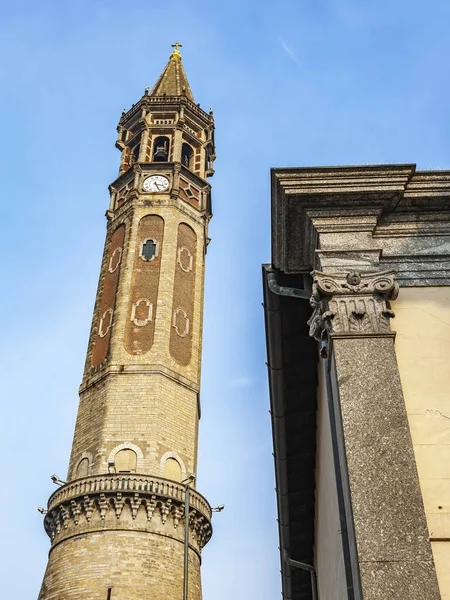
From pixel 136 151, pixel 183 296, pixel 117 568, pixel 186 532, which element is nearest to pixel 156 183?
pixel 136 151

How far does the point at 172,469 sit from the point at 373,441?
21958 mm

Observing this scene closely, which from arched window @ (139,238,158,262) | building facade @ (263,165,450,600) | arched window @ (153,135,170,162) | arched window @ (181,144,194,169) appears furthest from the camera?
arched window @ (181,144,194,169)

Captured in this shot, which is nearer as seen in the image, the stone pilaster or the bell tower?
the stone pilaster

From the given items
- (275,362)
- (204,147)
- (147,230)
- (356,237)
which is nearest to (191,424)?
(147,230)

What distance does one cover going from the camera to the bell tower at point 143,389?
2458cm

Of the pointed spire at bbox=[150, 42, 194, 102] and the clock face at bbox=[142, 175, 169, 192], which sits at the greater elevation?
the pointed spire at bbox=[150, 42, 194, 102]

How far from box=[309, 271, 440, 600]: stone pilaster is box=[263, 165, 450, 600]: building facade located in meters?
0.01

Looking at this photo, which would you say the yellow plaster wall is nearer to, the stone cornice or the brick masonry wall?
the stone cornice

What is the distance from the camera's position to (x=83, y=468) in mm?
27188

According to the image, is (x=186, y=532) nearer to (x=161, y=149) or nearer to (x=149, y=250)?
(x=149, y=250)

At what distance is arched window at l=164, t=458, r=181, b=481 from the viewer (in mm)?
27047

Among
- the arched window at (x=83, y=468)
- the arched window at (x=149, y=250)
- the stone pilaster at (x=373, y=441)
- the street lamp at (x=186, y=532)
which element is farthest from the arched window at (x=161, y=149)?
the stone pilaster at (x=373, y=441)

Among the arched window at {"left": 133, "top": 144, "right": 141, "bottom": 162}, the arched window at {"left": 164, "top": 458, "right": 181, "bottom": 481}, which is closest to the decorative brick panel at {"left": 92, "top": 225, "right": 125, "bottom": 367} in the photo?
the arched window at {"left": 164, "top": 458, "right": 181, "bottom": 481}

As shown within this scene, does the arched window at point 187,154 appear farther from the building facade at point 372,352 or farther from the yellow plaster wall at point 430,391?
the yellow plaster wall at point 430,391
